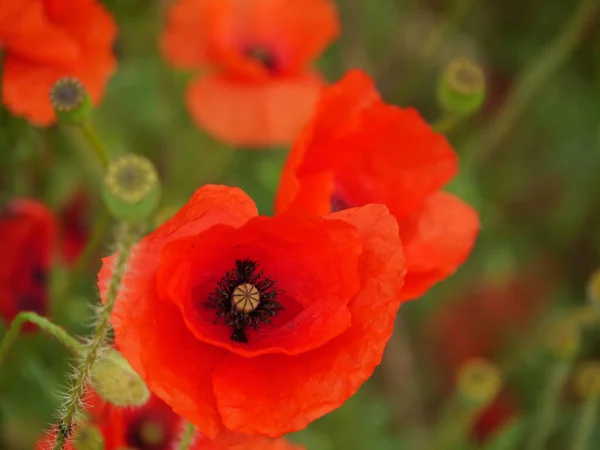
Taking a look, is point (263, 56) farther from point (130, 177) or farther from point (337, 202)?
point (130, 177)

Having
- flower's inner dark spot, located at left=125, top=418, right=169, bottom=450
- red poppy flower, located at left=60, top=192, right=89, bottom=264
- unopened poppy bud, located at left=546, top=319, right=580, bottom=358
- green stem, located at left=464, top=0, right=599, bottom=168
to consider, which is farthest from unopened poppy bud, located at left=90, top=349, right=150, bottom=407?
green stem, located at left=464, top=0, right=599, bottom=168

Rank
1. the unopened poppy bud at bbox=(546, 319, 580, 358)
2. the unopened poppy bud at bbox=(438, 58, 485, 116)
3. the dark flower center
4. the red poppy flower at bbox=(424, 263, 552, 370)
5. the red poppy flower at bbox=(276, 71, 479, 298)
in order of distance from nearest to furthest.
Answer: the dark flower center, the red poppy flower at bbox=(276, 71, 479, 298), the unopened poppy bud at bbox=(438, 58, 485, 116), the unopened poppy bud at bbox=(546, 319, 580, 358), the red poppy flower at bbox=(424, 263, 552, 370)

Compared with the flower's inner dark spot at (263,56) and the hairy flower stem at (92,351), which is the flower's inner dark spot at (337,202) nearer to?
the hairy flower stem at (92,351)

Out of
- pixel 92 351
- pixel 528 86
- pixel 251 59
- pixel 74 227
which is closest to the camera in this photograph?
pixel 92 351

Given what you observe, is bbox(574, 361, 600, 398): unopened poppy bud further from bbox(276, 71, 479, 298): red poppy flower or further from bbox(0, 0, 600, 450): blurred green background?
bbox(276, 71, 479, 298): red poppy flower

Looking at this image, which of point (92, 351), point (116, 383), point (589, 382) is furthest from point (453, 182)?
point (92, 351)

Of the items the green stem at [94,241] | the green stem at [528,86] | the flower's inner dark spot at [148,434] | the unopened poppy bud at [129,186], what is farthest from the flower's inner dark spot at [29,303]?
the green stem at [528,86]
